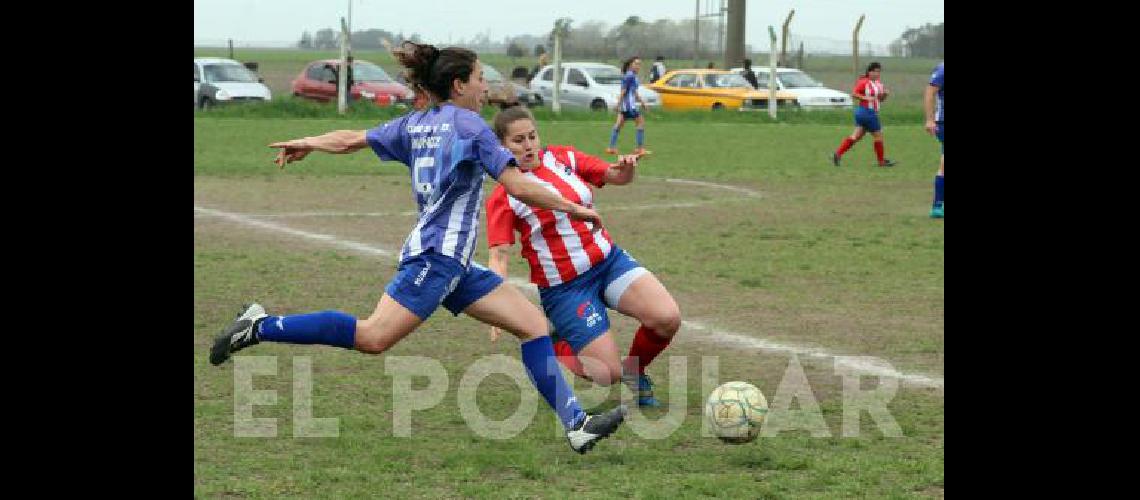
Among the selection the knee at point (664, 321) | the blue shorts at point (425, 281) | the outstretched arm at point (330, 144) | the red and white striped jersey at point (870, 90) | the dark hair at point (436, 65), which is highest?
the red and white striped jersey at point (870, 90)

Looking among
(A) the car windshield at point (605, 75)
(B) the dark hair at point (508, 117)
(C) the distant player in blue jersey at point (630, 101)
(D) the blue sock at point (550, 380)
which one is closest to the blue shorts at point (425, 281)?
(D) the blue sock at point (550, 380)

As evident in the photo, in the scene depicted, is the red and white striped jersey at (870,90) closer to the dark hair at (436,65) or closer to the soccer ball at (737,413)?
the soccer ball at (737,413)

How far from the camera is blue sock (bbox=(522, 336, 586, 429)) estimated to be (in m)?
6.61

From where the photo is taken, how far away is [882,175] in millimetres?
21641

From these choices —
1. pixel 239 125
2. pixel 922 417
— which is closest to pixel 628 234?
pixel 922 417

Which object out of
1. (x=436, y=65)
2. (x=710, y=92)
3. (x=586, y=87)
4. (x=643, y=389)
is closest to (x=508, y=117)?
(x=436, y=65)

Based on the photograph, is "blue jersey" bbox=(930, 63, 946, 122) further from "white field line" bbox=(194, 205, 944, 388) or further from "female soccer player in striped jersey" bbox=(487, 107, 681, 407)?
"female soccer player in striped jersey" bbox=(487, 107, 681, 407)

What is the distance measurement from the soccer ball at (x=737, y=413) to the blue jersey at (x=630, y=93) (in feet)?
64.9

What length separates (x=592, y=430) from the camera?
6.48 metres

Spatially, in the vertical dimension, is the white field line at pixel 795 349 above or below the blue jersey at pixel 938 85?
below

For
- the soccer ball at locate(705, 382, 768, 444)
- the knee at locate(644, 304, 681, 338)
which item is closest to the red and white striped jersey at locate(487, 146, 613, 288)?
the knee at locate(644, 304, 681, 338)

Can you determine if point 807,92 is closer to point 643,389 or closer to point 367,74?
point 367,74

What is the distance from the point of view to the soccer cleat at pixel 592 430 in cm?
647

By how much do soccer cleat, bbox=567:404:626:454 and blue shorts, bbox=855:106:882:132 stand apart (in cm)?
1708
